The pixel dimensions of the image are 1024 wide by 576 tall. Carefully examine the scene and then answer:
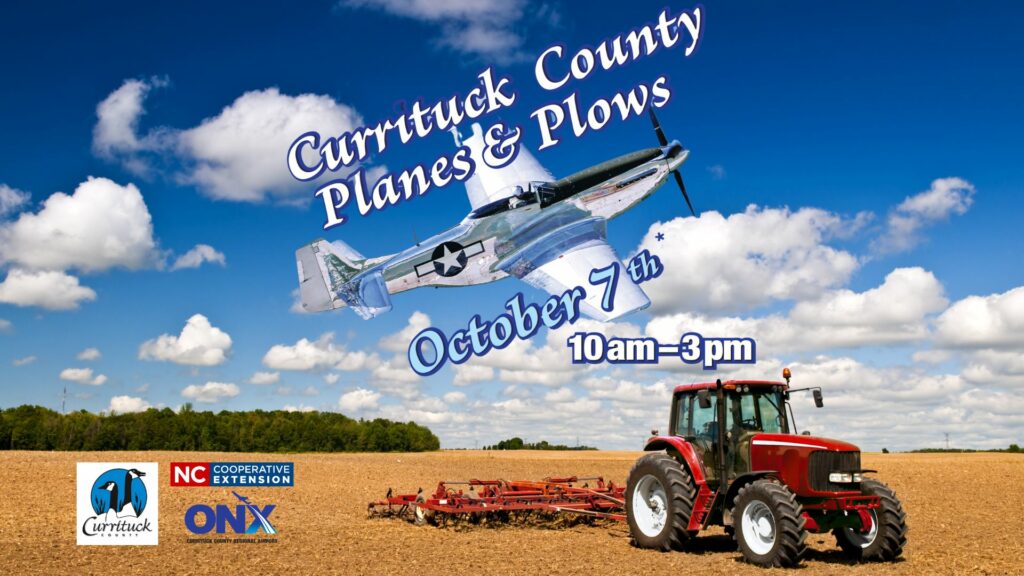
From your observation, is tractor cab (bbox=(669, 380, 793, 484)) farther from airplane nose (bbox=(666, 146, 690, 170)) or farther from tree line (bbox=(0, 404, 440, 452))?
tree line (bbox=(0, 404, 440, 452))

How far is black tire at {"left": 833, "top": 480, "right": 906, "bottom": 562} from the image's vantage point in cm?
1315

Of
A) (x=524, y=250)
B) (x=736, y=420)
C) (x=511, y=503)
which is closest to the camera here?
(x=736, y=420)

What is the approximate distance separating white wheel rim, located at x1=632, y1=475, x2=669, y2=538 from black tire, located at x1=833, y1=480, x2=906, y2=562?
3.00 metres

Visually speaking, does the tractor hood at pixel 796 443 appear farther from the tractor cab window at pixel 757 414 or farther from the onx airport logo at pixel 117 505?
the onx airport logo at pixel 117 505

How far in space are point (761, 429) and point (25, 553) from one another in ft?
39.7

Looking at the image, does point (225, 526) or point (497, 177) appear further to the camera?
point (497, 177)

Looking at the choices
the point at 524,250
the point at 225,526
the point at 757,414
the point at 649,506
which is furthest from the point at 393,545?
the point at 524,250

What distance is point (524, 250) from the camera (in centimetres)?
2145

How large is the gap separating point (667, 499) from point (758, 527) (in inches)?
70.2

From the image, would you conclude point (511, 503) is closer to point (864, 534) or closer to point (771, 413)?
point (771, 413)

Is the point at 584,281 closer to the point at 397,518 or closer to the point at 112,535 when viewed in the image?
the point at 397,518

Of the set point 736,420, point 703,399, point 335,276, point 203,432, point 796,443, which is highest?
point 335,276

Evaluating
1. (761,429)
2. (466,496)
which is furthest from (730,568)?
(466,496)

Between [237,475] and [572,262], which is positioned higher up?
[572,262]
